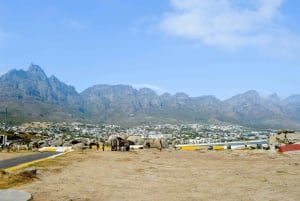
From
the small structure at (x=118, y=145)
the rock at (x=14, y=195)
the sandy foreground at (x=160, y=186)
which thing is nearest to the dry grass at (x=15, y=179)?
the sandy foreground at (x=160, y=186)

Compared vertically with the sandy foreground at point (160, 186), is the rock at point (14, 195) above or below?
above

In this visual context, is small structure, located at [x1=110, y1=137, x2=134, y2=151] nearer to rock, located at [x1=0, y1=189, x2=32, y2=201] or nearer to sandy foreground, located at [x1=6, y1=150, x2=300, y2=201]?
sandy foreground, located at [x1=6, y1=150, x2=300, y2=201]

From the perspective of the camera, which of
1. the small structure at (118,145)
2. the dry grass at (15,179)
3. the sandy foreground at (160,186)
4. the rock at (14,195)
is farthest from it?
the small structure at (118,145)

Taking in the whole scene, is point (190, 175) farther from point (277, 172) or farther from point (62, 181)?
point (62, 181)

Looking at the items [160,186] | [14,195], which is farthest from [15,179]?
[160,186]

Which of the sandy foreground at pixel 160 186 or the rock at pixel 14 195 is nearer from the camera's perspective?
the rock at pixel 14 195

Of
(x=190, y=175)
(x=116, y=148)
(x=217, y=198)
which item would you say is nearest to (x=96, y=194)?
(x=217, y=198)

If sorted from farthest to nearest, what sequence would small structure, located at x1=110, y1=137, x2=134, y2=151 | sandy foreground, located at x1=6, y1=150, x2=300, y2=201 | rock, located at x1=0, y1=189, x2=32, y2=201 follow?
small structure, located at x1=110, y1=137, x2=134, y2=151 → sandy foreground, located at x1=6, y1=150, x2=300, y2=201 → rock, located at x1=0, y1=189, x2=32, y2=201

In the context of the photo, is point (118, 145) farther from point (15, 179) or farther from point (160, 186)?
point (15, 179)

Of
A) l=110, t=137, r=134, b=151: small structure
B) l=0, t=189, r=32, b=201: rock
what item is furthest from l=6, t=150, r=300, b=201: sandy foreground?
l=110, t=137, r=134, b=151: small structure

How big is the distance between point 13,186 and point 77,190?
3876 mm

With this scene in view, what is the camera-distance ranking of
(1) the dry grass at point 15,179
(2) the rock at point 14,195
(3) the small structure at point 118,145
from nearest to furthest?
(2) the rock at point 14,195, (1) the dry grass at point 15,179, (3) the small structure at point 118,145

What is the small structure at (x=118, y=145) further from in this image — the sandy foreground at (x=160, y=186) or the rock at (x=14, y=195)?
the rock at (x=14, y=195)

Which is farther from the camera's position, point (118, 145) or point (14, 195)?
point (118, 145)
